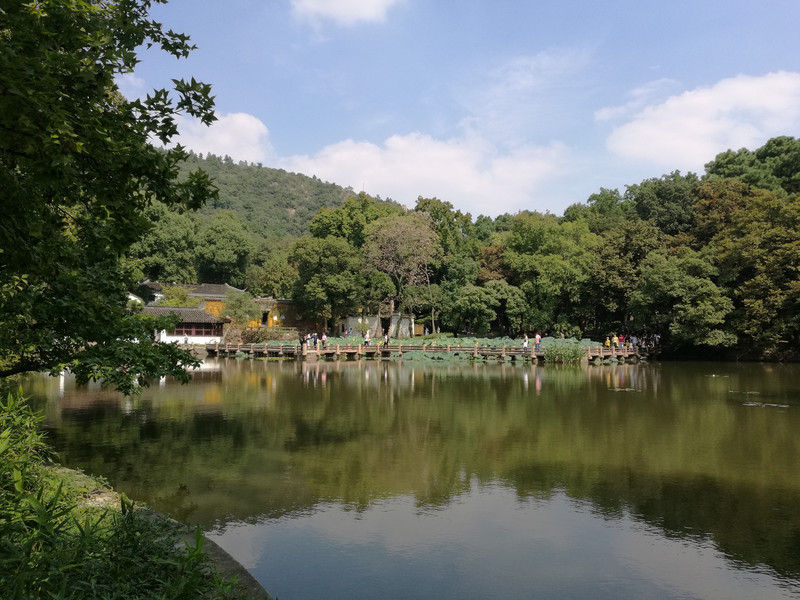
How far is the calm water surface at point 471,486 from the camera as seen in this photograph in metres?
5.83

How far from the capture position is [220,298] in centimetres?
4447

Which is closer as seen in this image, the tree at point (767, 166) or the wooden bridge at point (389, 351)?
the wooden bridge at point (389, 351)

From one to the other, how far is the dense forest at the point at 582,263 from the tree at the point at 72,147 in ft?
71.1

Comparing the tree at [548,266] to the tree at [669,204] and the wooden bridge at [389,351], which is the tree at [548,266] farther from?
the wooden bridge at [389,351]

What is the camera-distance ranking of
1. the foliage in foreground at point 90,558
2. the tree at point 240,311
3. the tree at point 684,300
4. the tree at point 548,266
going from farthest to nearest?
the tree at point 240,311 → the tree at point 548,266 → the tree at point 684,300 → the foliage in foreground at point 90,558

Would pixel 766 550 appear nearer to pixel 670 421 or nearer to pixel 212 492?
pixel 212 492

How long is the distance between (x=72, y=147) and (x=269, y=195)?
363 ft

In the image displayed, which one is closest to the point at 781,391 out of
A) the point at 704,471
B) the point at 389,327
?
the point at 704,471

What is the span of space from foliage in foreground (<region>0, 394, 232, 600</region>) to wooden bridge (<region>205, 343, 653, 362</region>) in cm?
2801

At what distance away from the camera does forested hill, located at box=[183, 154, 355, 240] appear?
305ft

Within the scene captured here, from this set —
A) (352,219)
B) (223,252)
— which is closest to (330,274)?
(352,219)

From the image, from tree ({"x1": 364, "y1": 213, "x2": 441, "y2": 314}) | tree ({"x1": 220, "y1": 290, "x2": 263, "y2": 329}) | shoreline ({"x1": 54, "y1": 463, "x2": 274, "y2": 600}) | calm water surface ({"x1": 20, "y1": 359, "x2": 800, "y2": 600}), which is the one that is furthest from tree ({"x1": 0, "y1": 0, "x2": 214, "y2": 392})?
tree ({"x1": 220, "y1": 290, "x2": 263, "y2": 329})

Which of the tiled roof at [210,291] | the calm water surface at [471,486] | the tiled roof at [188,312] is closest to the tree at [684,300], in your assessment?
the calm water surface at [471,486]

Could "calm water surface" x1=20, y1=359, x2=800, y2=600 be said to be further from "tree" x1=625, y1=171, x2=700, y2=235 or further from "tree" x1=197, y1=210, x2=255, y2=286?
"tree" x1=197, y1=210, x2=255, y2=286
